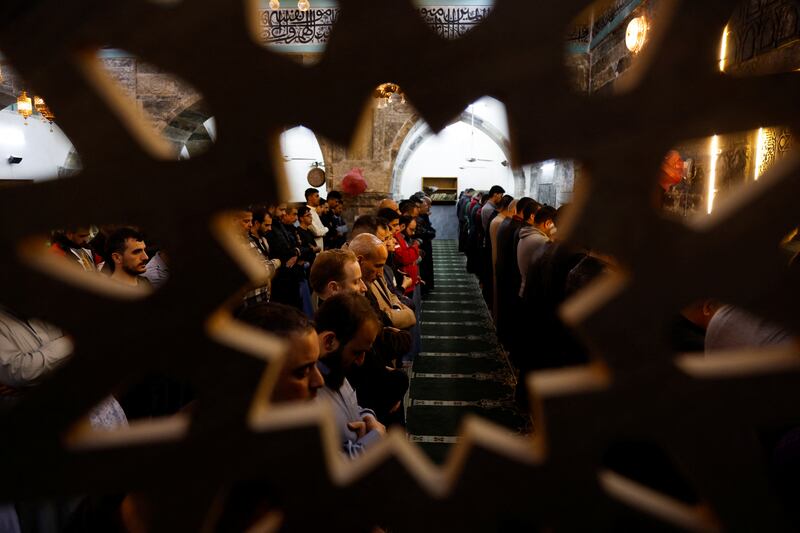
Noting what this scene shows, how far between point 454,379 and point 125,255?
3.18m

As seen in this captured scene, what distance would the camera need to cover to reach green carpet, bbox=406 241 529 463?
404cm

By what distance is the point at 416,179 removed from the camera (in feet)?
59.7

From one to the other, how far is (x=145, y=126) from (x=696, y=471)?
75 cm

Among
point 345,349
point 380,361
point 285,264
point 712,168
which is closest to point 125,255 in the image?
point 380,361

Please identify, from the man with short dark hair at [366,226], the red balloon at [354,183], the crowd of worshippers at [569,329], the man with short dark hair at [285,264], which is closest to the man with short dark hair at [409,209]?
the crowd of worshippers at [569,329]

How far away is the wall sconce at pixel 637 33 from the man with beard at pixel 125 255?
5.47m

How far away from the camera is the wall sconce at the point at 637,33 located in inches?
234

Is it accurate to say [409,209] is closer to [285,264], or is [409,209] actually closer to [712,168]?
[285,264]

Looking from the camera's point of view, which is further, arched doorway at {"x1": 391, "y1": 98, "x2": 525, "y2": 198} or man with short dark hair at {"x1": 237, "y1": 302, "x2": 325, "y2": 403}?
arched doorway at {"x1": 391, "y1": 98, "x2": 525, "y2": 198}

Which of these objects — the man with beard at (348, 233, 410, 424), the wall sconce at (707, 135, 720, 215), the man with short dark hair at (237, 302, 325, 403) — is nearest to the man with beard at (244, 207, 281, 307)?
the man with beard at (348, 233, 410, 424)

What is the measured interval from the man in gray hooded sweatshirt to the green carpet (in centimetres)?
97

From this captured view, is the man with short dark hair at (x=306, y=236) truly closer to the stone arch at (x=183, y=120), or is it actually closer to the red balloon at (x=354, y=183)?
the red balloon at (x=354, y=183)

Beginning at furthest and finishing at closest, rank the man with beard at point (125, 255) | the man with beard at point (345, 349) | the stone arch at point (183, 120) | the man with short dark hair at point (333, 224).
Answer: the stone arch at point (183, 120), the man with short dark hair at point (333, 224), the man with beard at point (125, 255), the man with beard at point (345, 349)

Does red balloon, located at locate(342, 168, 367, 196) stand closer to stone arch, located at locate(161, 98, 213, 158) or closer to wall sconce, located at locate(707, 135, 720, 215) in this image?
stone arch, located at locate(161, 98, 213, 158)
